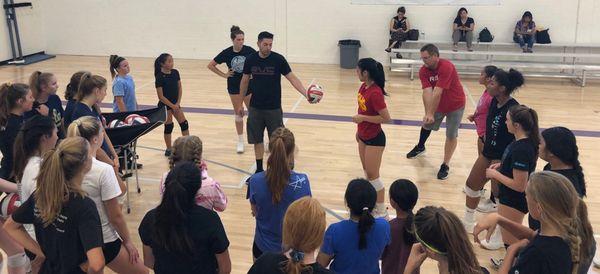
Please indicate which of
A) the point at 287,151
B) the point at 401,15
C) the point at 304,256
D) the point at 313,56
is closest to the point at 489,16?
the point at 401,15

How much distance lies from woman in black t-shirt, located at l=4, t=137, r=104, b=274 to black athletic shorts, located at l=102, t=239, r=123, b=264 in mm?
495

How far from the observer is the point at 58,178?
2.62 meters

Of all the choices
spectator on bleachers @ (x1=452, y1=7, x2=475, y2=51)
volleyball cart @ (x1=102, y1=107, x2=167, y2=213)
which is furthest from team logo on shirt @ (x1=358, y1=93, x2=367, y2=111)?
spectator on bleachers @ (x1=452, y1=7, x2=475, y2=51)

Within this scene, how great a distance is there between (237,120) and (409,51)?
6508mm

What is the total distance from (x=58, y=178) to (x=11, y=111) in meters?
1.91

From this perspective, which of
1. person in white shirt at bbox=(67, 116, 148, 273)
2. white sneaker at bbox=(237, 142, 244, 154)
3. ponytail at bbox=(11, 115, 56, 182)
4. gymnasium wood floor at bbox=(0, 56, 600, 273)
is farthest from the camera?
white sneaker at bbox=(237, 142, 244, 154)

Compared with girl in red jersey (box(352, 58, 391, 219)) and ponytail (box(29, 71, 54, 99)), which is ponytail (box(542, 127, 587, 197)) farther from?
ponytail (box(29, 71, 54, 99))

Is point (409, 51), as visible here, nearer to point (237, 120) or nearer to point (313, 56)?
point (313, 56)

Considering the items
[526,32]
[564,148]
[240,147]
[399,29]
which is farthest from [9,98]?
[526,32]

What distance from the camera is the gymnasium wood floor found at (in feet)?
18.9

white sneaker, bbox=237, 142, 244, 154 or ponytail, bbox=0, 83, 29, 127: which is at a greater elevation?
ponytail, bbox=0, 83, 29, 127

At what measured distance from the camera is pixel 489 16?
43.0 ft

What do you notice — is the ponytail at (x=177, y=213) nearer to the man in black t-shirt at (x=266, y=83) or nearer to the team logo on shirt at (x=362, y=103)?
the team logo on shirt at (x=362, y=103)

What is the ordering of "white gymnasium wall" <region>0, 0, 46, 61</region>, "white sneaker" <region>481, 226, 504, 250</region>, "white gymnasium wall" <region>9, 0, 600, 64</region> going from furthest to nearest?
"white gymnasium wall" <region>0, 0, 46, 61</region> → "white gymnasium wall" <region>9, 0, 600, 64</region> → "white sneaker" <region>481, 226, 504, 250</region>
